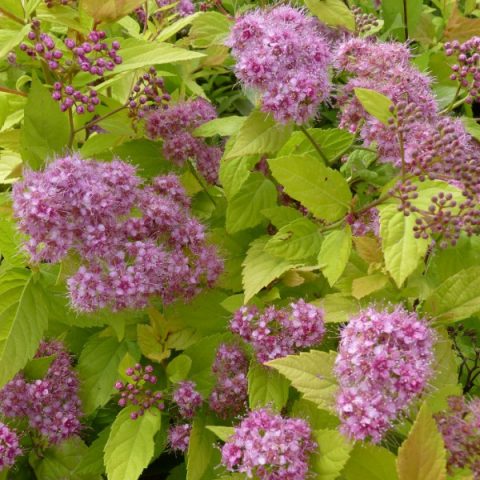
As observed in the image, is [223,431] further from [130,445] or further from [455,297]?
[455,297]

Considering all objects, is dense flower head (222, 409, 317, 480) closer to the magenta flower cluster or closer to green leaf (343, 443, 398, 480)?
green leaf (343, 443, 398, 480)

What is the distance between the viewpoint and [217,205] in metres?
2.11

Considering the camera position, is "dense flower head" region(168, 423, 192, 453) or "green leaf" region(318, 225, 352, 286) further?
"dense flower head" region(168, 423, 192, 453)

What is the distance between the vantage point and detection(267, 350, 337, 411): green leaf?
4.85 ft

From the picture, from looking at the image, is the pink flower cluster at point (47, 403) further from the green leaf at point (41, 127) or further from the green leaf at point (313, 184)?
the green leaf at point (313, 184)

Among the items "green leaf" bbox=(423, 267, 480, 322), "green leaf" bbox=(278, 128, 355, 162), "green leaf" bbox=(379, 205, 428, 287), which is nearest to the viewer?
"green leaf" bbox=(379, 205, 428, 287)

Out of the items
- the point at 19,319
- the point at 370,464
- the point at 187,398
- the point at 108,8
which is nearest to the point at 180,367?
the point at 187,398

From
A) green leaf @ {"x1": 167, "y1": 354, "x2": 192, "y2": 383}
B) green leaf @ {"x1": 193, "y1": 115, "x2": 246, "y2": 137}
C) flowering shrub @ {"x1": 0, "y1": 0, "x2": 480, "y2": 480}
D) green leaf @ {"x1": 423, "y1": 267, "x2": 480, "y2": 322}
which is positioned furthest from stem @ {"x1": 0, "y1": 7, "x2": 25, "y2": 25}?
green leaf @ {"x1": 423, "y1": 267, "x2": 480, "y2": 322}

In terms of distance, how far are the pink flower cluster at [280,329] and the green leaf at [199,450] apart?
10.2 inches

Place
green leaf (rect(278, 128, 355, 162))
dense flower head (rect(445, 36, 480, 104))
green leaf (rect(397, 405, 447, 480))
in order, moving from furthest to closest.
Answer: green leaf (rect(278, 128, 355, 162)), dense flower head (rect(445, 36, 480, 104)), green leaf (rect(397, 405, 447, 480))

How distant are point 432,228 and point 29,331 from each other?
1049 millimetres

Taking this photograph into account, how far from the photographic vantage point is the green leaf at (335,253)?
5.35 ft

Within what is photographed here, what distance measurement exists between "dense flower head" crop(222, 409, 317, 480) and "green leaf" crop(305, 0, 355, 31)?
1.24 m

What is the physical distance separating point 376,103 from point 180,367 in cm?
85
